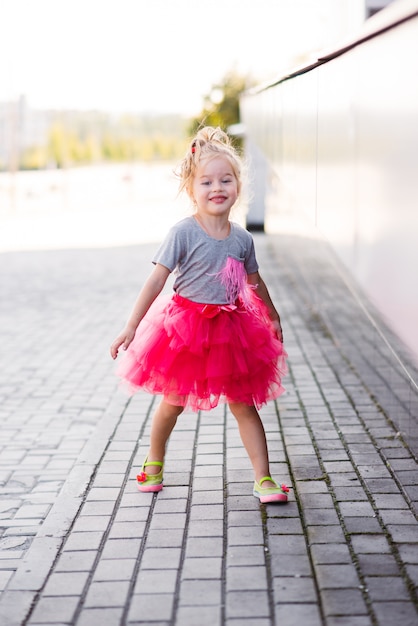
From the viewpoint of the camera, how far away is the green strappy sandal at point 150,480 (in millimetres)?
4219

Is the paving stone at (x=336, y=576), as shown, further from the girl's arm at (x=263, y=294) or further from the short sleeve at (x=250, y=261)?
the short sleeve at (x=250, y=261)

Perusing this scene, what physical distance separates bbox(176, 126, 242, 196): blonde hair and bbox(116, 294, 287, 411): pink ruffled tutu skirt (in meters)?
0.51

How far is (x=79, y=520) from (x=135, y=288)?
8.25 metres

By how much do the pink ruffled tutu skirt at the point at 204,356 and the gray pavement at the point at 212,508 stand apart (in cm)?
48

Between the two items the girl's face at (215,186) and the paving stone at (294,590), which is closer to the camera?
the paving stone at (294,590)

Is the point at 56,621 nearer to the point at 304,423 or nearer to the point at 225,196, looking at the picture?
the point at 225,196

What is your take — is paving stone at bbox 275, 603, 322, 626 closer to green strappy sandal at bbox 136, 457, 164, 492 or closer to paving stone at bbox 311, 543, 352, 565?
paving stone at bbox 311, 543, 352, 565

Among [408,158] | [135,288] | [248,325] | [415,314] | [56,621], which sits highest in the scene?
[408,158]

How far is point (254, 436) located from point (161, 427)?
16.8 inches

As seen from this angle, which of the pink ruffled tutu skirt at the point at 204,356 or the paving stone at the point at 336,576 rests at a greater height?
the pink ruffled tutu skirt at the point at 204,356

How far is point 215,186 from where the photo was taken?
3992 mm

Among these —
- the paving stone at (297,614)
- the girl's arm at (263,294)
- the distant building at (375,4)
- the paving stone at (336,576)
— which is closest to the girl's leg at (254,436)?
the girl's arm at (263,294)

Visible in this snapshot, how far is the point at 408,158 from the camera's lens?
2.95m

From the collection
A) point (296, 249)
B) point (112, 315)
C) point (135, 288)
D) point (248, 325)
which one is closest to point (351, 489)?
point (248, 325)
